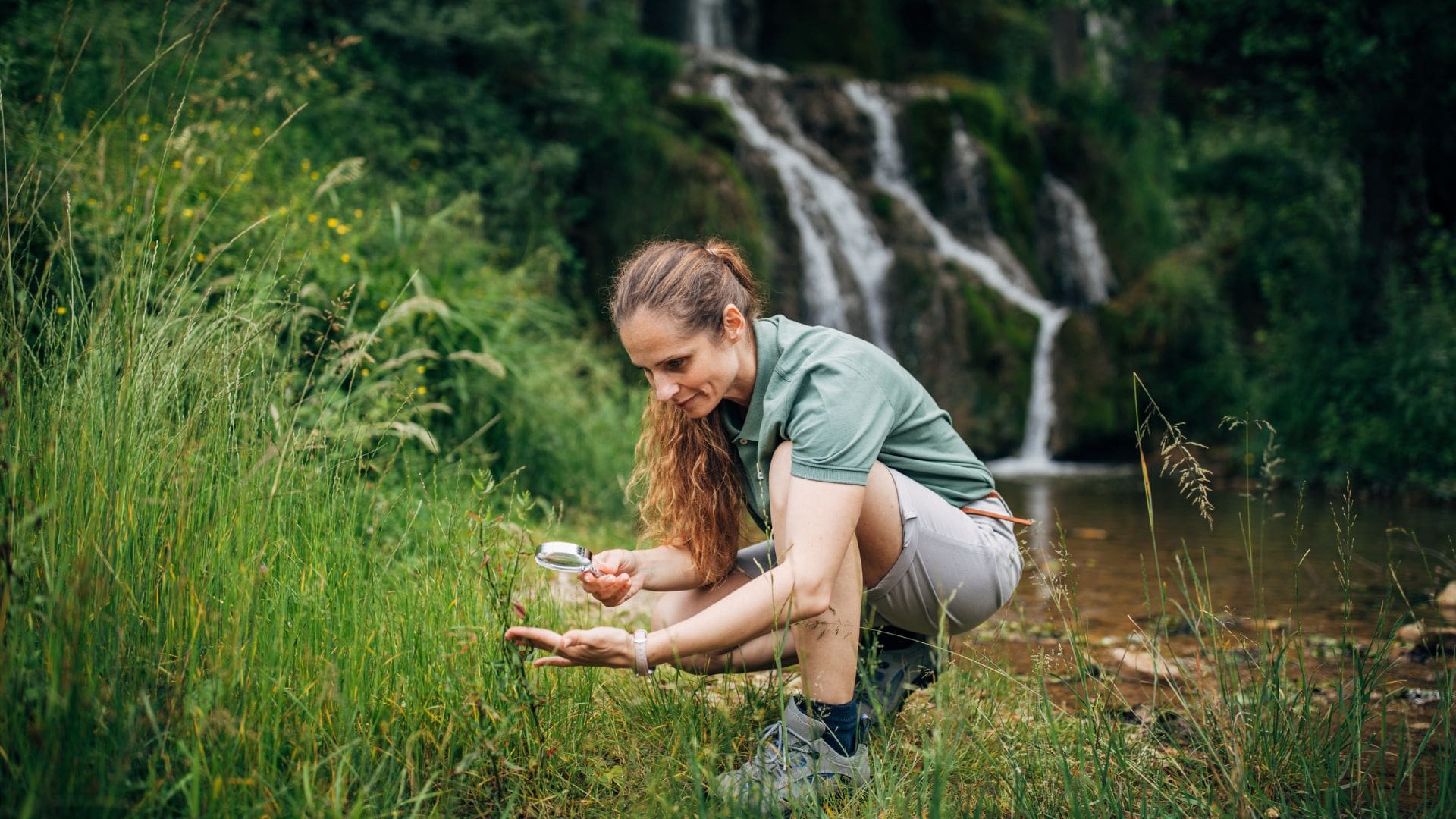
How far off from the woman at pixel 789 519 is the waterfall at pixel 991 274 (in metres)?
7.82

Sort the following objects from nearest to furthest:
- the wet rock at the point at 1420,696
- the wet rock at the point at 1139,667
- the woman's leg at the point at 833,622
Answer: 1. the woman's leg at the point at 833,622
2. the wet rock at the point at 1420,696
3. the wet rock at the point at 1139,667

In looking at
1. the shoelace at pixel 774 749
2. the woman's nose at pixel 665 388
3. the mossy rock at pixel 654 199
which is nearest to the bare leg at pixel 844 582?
the shoelace at pixel 774 749

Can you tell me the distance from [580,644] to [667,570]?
0.65 meters

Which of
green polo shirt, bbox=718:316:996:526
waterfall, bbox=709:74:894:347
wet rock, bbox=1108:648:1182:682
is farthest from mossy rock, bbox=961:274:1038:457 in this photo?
green polo shirt, bbox=718:316:996:526

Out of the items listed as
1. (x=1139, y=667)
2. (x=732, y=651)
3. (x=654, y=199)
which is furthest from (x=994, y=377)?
(x=732, y=651)

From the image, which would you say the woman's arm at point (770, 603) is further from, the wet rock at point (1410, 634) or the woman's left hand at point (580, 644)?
the wet rock at point (1410, 634)

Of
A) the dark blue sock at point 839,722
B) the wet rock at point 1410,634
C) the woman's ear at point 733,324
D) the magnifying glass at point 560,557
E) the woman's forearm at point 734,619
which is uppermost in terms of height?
the woman's ear at point 733,324

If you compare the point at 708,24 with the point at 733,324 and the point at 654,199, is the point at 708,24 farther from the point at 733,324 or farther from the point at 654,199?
the point at 733,324

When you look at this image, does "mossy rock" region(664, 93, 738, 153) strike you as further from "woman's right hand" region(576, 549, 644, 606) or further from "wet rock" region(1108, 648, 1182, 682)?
"woman's right hand" region(576, 549, 644, 606)

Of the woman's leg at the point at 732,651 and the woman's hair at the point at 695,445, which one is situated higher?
the woman's hair at the point at 695,445

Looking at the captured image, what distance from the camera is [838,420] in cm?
199

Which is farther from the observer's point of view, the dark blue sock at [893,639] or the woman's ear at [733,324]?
the dark blue sock at [893,639]

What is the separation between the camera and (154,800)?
147cm

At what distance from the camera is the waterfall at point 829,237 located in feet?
34.2
